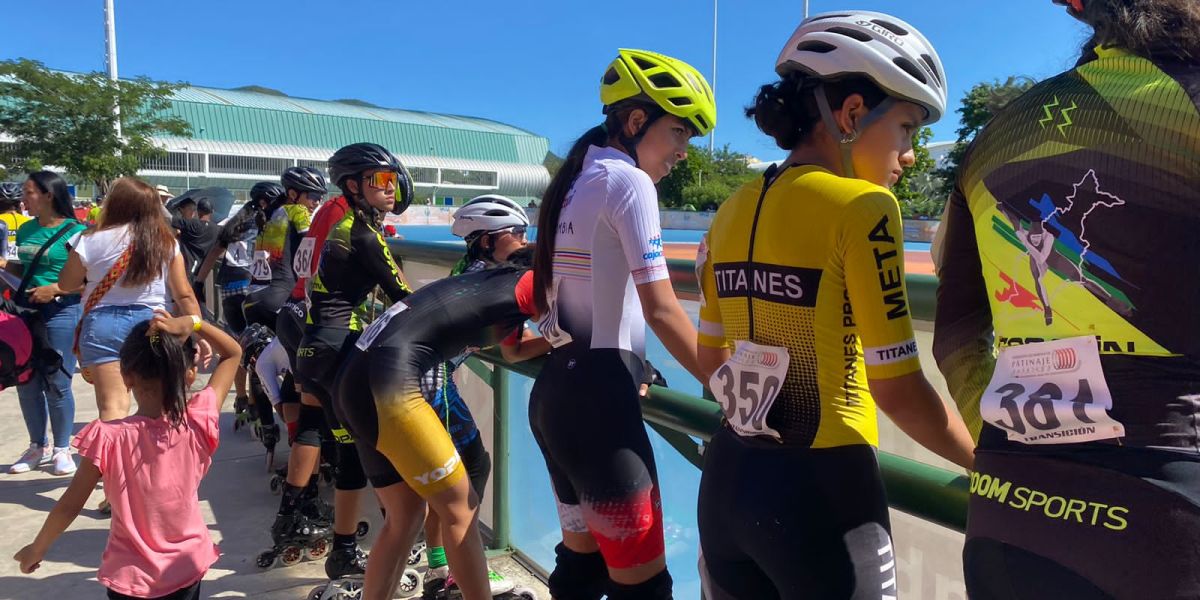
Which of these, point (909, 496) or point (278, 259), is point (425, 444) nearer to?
point (909, 496)

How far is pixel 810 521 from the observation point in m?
1.56

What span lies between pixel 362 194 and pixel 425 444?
155 centimetres

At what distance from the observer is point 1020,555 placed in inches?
46.6

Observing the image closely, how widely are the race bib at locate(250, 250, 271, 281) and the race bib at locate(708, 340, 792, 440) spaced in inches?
211

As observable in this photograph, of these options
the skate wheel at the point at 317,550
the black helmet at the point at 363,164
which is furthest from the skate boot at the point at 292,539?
the black helmet at the point at 363,164

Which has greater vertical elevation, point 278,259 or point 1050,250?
point 1050,250

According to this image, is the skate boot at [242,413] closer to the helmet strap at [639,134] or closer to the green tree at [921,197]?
the helmet strap at [639,134]

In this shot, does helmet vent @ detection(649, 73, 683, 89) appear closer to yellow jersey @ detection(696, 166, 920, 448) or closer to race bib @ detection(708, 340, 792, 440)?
yellow jersey @ detection(696, 166, 920, 448)

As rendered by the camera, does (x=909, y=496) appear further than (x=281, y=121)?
No

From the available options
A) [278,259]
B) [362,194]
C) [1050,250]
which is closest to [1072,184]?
[1050,250]

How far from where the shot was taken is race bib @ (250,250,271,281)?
632cm

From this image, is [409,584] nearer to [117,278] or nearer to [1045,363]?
[117,278]

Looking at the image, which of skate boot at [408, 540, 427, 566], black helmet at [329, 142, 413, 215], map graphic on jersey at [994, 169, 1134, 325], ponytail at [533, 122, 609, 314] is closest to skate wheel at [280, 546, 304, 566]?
skate boot at [408, 540, 427, 566]

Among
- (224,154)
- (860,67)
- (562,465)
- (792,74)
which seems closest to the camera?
(860,67)
